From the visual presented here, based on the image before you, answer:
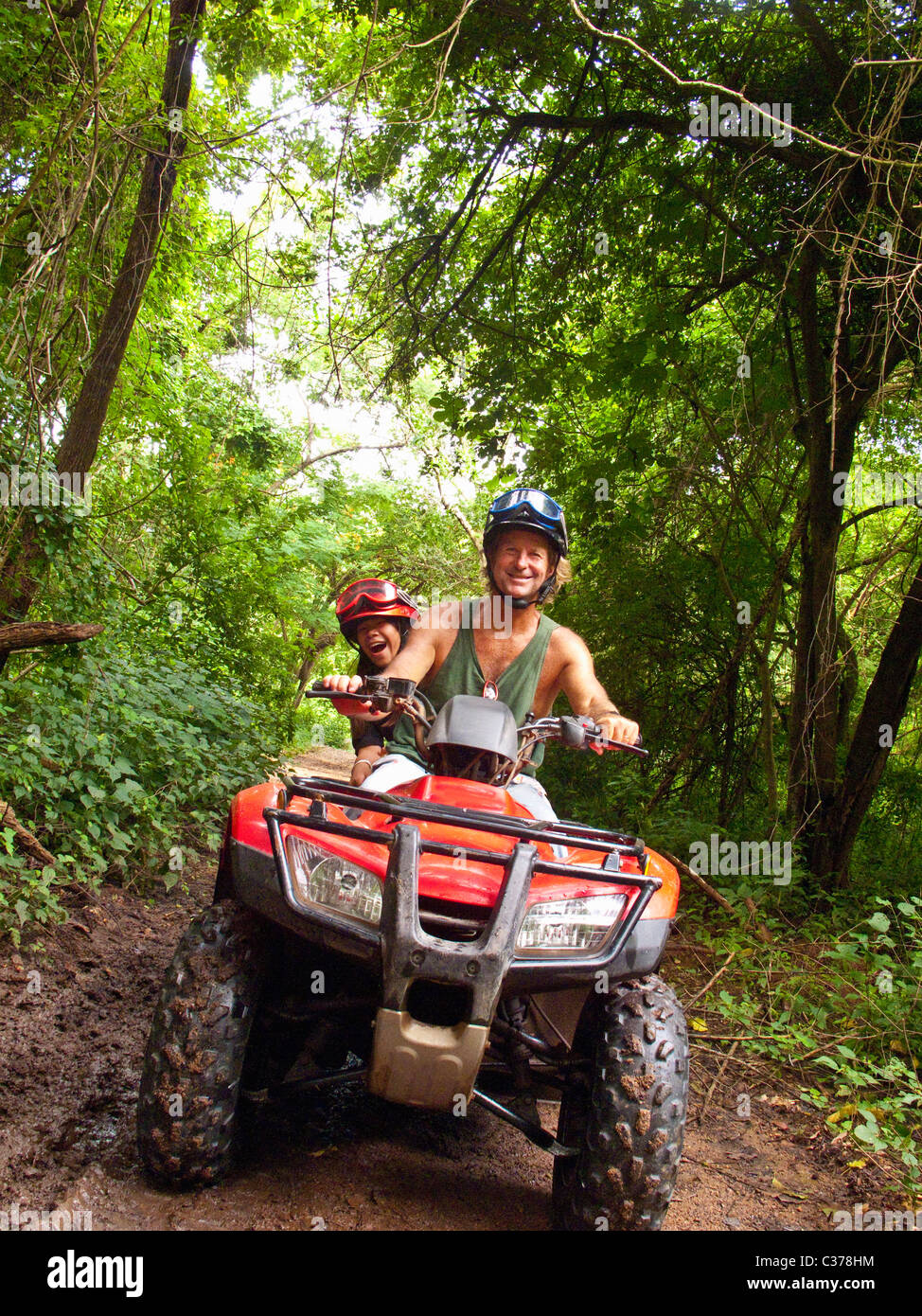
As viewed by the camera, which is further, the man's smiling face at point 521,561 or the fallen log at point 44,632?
the fallen log at point 44,632

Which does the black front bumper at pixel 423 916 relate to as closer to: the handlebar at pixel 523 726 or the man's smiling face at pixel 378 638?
the handlebar at pixel 523 726

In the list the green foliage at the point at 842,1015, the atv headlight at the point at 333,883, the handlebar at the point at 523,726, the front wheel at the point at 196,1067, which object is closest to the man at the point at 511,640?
the handlebar at the point at 523,726

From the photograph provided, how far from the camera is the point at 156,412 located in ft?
27.2

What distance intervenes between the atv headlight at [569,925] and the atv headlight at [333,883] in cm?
37

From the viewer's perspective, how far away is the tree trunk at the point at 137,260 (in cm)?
562

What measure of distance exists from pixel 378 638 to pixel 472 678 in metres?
1.02

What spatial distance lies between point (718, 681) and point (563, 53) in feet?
14.6

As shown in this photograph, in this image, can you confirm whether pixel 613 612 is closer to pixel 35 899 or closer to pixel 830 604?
pixel 830 604

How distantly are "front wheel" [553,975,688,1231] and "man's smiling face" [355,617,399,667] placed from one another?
7.38 ft

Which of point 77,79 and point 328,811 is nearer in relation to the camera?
point 328,811

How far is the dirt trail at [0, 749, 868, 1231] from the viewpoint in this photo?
88.8 inches

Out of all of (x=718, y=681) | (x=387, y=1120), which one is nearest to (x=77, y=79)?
(x=387, y=1120)

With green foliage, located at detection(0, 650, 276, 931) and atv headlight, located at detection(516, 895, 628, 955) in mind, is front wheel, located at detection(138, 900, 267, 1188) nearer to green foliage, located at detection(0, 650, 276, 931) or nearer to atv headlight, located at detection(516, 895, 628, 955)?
atv headlight, located at detection(516, 895, 628, 955)

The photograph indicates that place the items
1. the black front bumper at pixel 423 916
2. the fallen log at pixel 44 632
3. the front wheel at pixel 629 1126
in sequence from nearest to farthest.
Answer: the black front bumper at pixel 423 916, the front wheel at pixel 629 1126, the fallen log at pixel 44 632
